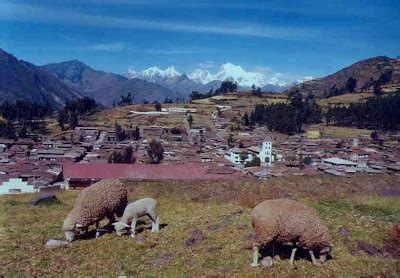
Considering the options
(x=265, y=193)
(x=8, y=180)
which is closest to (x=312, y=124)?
(x=8, y=180)

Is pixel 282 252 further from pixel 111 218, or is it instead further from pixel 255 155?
pixel 255 155

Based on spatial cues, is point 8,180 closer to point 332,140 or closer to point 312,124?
point 332,140

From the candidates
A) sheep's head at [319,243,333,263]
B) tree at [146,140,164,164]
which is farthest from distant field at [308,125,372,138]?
sheep's head at [319,243,333,263]

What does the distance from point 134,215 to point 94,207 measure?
1.33 metres

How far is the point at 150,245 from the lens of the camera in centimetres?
1322

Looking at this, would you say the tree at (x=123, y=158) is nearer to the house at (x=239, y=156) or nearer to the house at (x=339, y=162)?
the house at (x=239, y=156)

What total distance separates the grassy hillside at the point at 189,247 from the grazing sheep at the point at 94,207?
0.55 m

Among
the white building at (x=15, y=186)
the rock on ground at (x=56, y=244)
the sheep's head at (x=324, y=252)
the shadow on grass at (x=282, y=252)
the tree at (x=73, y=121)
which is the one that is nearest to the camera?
the sheep's head at (x=324, y=252)

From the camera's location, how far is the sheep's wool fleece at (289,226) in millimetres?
11188

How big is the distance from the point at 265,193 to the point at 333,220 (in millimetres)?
8563

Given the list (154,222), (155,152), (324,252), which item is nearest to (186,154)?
(155,152)

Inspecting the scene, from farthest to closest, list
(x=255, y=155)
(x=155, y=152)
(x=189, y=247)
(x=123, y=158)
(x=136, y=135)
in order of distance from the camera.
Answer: (x=136, y=135) < (x=255, y=155) < (x=155, y=152) < (x=123, y=158) < (x=189, y=247)

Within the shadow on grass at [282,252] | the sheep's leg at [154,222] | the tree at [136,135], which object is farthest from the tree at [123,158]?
the shadow on grass at [282,252]

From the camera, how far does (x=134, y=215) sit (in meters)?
14.1
